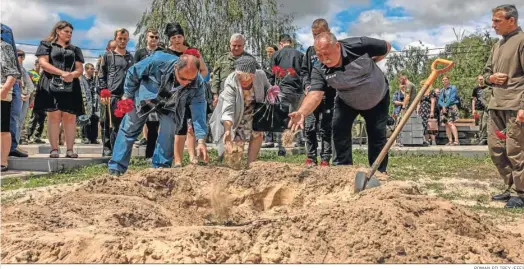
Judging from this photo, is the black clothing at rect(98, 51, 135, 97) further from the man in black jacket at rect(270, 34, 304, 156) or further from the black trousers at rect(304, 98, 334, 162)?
the black trousers at rect(304, 98, 334, 162)

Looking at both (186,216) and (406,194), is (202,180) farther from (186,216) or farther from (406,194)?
(406,194)

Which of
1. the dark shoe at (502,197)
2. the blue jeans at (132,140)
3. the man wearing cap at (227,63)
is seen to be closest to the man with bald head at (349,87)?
the dark shoe at (502,197)

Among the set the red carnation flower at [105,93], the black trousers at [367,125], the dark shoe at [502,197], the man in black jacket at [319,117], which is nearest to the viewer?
the black trousers at [367,125]

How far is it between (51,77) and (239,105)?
8.88 ft

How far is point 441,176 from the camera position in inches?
300

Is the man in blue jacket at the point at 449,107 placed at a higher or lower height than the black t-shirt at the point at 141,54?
lower

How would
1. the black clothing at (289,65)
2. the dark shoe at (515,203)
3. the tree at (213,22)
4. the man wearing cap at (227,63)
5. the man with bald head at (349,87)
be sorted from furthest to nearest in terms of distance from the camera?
the tree at (213,22)
the black clothing at (289,65)
the man wearing cap at (227,63)
the dark shoe at (515,203)
the man with bald head at (349,87)

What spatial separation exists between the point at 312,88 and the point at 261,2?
14.3 m

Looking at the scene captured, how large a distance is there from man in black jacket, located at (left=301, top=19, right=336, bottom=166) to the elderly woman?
0.68 metres

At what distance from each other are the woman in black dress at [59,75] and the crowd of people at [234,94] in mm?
13

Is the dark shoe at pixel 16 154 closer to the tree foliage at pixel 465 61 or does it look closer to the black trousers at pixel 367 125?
the black trousers at pixel 367 125

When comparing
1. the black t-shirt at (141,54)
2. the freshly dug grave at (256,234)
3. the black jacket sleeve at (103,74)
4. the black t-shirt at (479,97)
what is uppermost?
the black t-shirt at (141,54)

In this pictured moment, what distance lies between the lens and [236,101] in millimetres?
6328

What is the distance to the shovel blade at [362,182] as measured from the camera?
4211 millimetres
